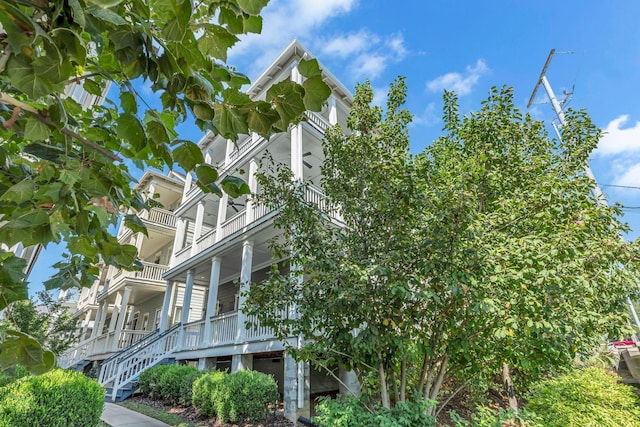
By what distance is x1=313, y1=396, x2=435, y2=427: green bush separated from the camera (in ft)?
12.4

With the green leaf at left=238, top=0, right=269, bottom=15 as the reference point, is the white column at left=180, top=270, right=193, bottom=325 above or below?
above

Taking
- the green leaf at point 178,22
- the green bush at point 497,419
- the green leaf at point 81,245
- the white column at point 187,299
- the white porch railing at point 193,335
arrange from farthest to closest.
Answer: the white column at point 187,299 → the white porch railing at point 193,335 → the green bush at point 497,419 → the green leaf at point 81,245 → the green leaf at point 178,22

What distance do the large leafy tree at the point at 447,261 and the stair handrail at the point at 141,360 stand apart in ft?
26.2

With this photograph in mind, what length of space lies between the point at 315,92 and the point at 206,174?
0.50 meters

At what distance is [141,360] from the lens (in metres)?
11.0

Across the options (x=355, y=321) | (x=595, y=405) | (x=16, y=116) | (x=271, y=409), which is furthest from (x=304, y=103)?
(x=271, y=409)

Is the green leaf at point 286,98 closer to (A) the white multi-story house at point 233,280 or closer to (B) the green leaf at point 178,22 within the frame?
(B) the green leaf at point 178,22

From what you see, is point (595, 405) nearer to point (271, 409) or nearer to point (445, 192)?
point (445, 192)

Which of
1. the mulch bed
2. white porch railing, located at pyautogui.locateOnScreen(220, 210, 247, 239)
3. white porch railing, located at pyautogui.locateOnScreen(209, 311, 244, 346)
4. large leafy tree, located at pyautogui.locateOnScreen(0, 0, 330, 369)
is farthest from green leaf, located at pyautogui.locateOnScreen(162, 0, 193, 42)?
white porch railing, located at pyautogui.locateOnScreen(220, 210, 247, 239)

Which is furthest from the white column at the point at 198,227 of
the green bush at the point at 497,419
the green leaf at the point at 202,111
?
the green leaf at the point at 202,111

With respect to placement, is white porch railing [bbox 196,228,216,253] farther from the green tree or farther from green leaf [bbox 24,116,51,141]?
green leaf [bbox 24,116,51,141]

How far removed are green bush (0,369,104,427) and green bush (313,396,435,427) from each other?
3.49m

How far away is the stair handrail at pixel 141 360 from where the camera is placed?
33.7 feet

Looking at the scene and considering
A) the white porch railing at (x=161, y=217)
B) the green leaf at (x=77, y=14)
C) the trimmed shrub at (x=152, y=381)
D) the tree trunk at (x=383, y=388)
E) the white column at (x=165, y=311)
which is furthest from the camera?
the white porch railing at (x=161, y=217)
